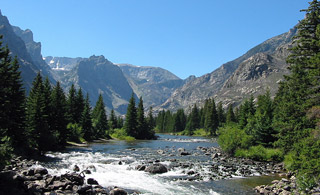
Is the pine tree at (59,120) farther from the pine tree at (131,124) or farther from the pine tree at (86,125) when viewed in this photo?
the pine tree at (131,124)

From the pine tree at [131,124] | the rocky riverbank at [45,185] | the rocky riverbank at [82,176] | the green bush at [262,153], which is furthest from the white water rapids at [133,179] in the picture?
the pine tree at [131,124]

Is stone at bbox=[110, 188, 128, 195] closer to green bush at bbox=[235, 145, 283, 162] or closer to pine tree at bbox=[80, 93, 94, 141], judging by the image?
green bush at bbox=[235, 145, 283, 162]

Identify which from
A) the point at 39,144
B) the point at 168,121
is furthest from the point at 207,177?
the point at 168,121

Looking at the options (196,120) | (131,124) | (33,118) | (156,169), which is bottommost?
(156,169)

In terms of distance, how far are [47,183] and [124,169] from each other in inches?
442

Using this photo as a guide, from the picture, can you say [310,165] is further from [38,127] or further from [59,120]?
[59,120]

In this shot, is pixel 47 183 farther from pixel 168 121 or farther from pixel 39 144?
pixel 168 121

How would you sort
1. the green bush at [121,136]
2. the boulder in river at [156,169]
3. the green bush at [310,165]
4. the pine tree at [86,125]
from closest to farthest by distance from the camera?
the green bush at [310,165], the boulder in river at [156,169], the pine tree at [86,125], the green bush at [121,136]

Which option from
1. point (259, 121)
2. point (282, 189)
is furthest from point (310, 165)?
point (259, 121)

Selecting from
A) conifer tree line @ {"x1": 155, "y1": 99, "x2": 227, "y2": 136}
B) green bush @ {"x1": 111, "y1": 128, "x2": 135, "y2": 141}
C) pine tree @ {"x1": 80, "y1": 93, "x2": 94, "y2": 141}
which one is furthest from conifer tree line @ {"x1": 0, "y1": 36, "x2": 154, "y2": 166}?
conifer tree line @ {"x1": 155, "y1": 99, "x2": 227, "y2": 136}

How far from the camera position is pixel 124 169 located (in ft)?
98.6

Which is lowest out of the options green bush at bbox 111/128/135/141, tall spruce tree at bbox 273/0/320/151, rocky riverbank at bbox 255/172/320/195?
green bush at bbox 111/128/135/141

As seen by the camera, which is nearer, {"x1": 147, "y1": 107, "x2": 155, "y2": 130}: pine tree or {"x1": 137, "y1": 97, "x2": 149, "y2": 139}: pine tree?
{"x1": 137, "y1": 97, "x2": 149, "y2": 139}: pine tree

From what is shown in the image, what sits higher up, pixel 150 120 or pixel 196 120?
pixel 196 120
